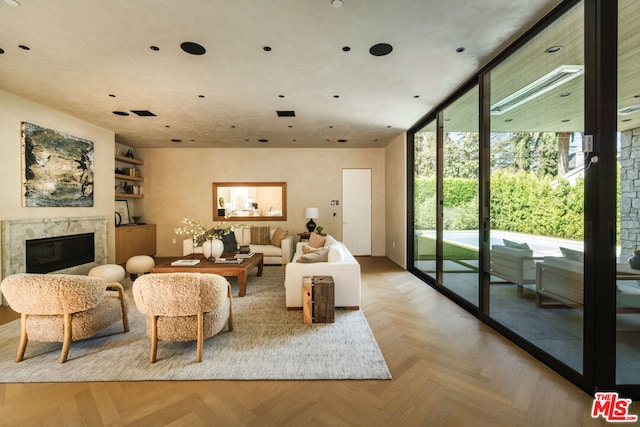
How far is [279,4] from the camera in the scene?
7.20 feet

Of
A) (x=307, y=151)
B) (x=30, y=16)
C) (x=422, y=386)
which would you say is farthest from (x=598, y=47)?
(x=307, y=151)

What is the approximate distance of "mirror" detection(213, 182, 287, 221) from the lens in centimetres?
744

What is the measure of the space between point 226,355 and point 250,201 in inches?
220

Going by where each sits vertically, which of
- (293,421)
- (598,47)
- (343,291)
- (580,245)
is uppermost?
(598,47)

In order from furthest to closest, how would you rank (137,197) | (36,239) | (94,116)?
1. (137,197)
2. (94,116)
3. (36,239)

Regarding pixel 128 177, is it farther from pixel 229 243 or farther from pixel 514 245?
pixel 514 245

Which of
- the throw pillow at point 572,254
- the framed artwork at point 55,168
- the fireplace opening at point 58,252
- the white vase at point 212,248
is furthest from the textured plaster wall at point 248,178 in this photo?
the throw pillow at point 572,254

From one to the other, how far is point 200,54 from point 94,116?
3499mm

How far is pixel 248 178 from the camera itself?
7.43m

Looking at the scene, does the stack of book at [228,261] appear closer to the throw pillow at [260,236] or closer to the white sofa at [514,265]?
the throw pillow at [260,236]

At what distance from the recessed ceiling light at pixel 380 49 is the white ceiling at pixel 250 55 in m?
0.06

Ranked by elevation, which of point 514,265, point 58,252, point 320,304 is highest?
point 514,265

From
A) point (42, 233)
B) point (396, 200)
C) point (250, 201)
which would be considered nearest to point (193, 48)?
point (42, 233)

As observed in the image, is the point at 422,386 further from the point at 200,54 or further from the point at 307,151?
the point at 307,151
